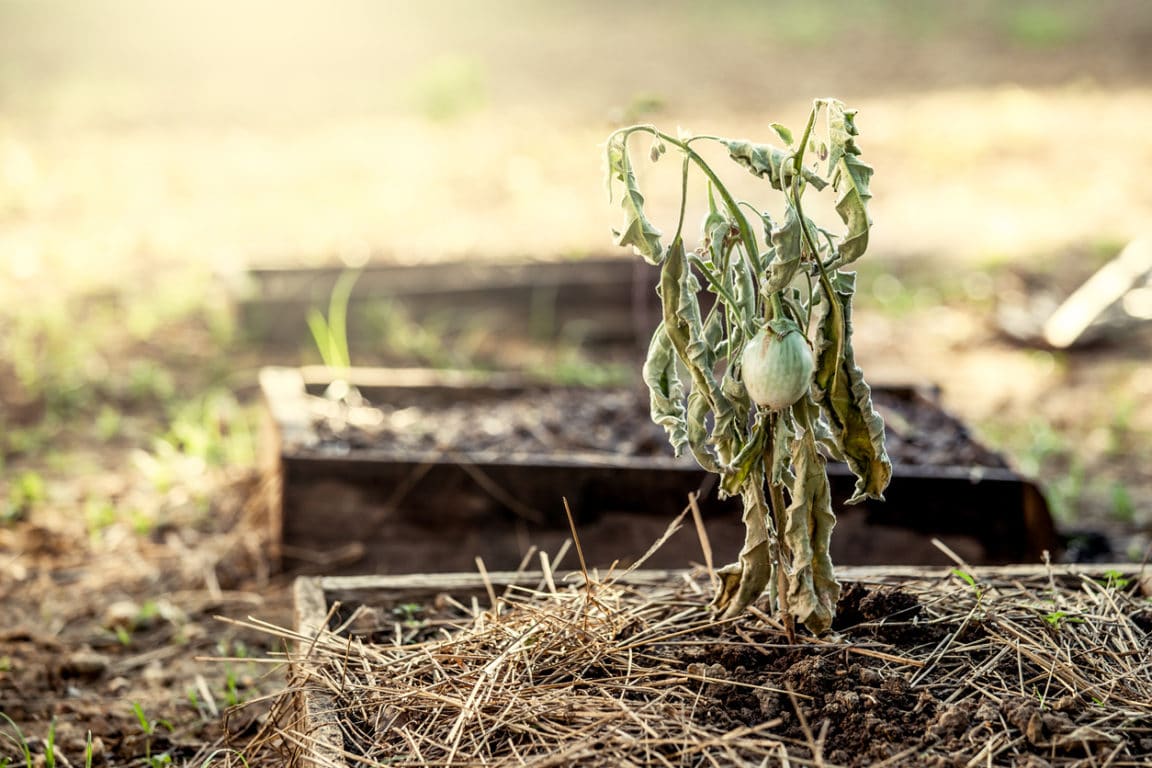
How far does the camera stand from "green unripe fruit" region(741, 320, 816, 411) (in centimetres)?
148

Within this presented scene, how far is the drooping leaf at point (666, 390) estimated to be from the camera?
5.28 ft

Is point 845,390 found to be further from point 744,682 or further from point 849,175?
point 744,682

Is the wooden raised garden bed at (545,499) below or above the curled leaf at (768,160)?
below

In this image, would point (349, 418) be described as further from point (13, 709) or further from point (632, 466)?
point (13, 709)

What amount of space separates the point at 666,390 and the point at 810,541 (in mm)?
287

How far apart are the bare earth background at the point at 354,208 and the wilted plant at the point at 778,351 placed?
2.80 feet

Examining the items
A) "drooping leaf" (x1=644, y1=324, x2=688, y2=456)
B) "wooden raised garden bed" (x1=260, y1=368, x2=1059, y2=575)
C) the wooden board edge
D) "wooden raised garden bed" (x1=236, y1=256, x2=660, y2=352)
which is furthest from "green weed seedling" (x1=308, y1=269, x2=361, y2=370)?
"drooping leaf" (x1=644, y1=324, x2=688, y2=456)

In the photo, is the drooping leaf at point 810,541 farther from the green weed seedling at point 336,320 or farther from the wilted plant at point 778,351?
the green weed seedling at point 336,320

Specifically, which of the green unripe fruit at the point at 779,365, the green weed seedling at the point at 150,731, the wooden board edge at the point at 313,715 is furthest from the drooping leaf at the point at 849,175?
the green weed seedling at the point at 150,731

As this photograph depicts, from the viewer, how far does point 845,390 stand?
159 cm

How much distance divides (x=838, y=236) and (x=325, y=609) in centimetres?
104

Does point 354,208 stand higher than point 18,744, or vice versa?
point 354,208

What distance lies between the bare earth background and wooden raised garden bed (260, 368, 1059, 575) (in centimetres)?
27

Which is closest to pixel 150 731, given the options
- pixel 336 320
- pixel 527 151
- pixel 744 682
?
pixel 744 682
